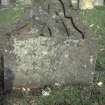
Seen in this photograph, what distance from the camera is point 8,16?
9266mm

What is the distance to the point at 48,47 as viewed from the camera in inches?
207

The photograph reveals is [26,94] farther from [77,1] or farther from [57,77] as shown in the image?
[77,1]

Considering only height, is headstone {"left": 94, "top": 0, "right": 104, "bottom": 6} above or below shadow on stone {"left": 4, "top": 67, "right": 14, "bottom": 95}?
above

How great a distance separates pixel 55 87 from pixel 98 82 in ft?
2.40

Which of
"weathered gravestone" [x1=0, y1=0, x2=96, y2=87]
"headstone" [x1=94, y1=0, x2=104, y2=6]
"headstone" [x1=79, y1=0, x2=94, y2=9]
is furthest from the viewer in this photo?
"headstone" [x1=94, y1=0, x2=104, y2=6]

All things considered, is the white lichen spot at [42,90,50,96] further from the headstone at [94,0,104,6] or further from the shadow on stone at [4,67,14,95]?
the headstone at [94,0,104,6]

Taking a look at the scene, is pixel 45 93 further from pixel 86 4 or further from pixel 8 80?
pixel 86 4

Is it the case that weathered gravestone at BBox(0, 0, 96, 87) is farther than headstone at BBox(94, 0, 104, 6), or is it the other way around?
headstone at BBox(94, 0, 104, 6)

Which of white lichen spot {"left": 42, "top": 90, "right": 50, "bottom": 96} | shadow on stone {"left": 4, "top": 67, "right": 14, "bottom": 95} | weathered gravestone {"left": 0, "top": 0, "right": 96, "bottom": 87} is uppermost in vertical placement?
weathered gravestone {"left": 0, "top": 0, "right": 96, "bottom": 87}

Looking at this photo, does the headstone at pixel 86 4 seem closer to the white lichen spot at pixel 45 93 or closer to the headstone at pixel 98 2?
the headstone at pixel 98 2

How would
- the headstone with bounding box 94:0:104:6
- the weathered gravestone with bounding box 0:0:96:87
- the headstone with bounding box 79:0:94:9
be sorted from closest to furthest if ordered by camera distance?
the weathered gravestone with bounding box 0:0:96:87 → the headstone with bounding box 79:0:94:9 → the headstone with bounding box 94:0:104:6

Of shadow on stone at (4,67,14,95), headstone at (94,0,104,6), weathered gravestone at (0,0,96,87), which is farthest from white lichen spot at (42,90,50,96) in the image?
headstone at (94,0,104,6)

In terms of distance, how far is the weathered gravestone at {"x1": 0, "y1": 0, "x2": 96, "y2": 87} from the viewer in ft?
17.0

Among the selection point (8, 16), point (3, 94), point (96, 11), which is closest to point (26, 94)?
point (3, 94)
